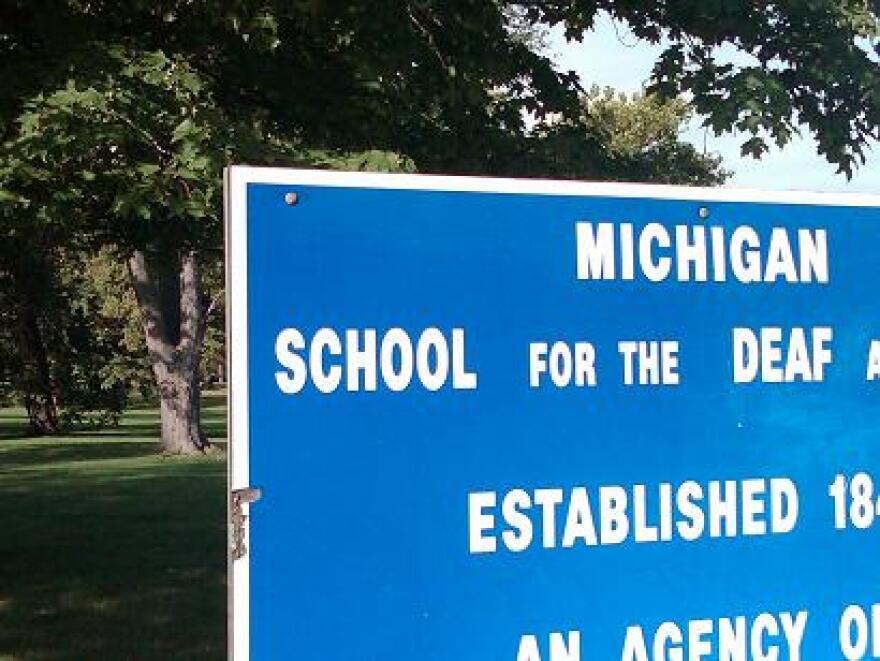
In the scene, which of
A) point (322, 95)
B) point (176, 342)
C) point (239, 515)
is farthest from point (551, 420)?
point (176, 342)

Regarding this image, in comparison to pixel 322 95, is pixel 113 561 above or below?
below

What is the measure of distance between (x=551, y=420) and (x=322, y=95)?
834 centimetres

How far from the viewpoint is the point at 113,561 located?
50.8ft

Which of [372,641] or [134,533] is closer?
[372,641]

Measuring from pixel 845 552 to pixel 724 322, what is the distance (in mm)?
380

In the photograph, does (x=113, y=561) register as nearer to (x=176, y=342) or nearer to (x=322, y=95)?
(x=322, y=95)

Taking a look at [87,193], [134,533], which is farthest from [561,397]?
[134,533]

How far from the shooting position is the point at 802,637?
198 cm

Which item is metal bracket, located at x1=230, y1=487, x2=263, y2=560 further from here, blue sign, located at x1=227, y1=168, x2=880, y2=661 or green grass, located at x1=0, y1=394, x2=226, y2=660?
green grass, located at x1=0, y1=394, x2=226, y2=660

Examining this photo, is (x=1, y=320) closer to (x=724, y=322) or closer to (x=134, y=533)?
(x=134, y=533)

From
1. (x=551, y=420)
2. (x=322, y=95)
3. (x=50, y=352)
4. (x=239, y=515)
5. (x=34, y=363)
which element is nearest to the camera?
(x=239, y=515)

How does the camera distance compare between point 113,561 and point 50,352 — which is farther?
point 50,352

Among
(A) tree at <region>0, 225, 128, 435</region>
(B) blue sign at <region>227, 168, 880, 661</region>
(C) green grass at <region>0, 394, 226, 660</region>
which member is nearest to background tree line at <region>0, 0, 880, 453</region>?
(A) tree at <region>0, 225, 128, 435</region>

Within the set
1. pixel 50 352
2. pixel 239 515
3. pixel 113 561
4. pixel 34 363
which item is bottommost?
pixel 113 561
